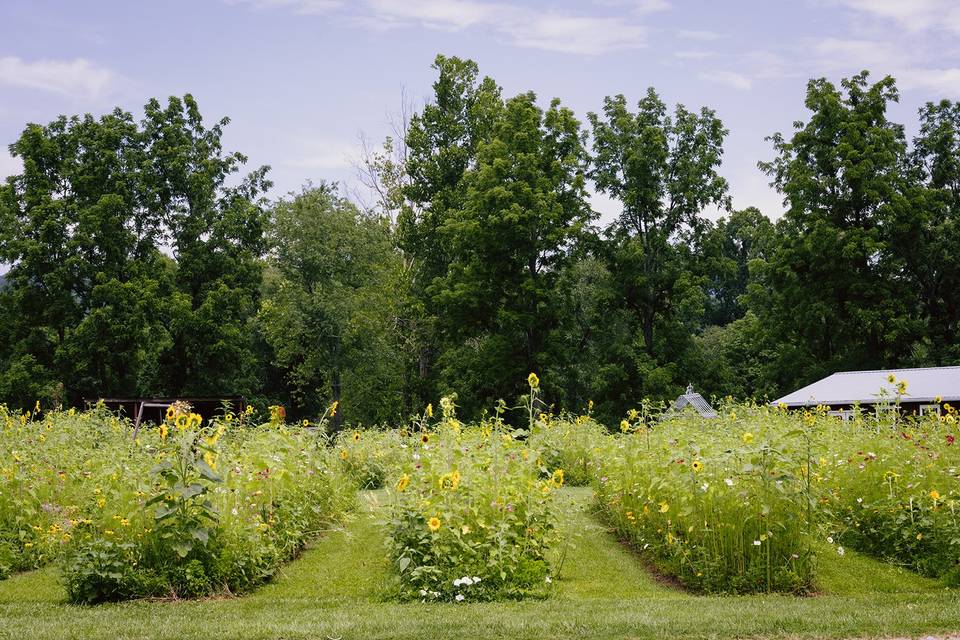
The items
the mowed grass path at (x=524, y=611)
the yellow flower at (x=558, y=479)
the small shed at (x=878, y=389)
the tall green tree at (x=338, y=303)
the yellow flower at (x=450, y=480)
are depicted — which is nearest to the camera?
the mowed grass path at (x=524, y=611)

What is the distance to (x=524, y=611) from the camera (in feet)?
19.1

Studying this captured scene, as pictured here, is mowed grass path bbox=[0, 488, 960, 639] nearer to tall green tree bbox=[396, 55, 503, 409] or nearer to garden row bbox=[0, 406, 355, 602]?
garden row bbox=[0, 406, 355, 602]

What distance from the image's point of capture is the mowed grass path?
209 inches

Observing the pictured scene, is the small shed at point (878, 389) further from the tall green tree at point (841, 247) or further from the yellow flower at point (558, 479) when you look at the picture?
the yellow flower at point (558, 479)

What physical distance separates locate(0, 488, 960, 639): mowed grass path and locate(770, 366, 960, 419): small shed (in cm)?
1421

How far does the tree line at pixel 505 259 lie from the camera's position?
2744 centimetres

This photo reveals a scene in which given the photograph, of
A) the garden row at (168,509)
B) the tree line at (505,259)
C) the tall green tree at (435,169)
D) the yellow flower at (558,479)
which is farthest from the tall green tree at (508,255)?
the yellow flower at (558,479)

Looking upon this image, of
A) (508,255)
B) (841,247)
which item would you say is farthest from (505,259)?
(841,247)

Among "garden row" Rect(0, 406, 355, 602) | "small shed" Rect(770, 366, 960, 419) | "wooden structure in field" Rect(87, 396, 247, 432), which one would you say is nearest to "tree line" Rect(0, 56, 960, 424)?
"small shed" Rect(770, 366, 960, 419)

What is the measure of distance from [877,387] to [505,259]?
1186 centimetres

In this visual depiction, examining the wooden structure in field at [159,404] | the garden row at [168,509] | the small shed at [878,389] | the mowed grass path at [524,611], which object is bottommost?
the mowed grass path at [524,611]

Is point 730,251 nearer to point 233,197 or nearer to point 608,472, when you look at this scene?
point 233,197

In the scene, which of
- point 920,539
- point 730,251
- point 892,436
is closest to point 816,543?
point 920,539

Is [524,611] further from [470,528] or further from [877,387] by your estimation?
[877,387]
